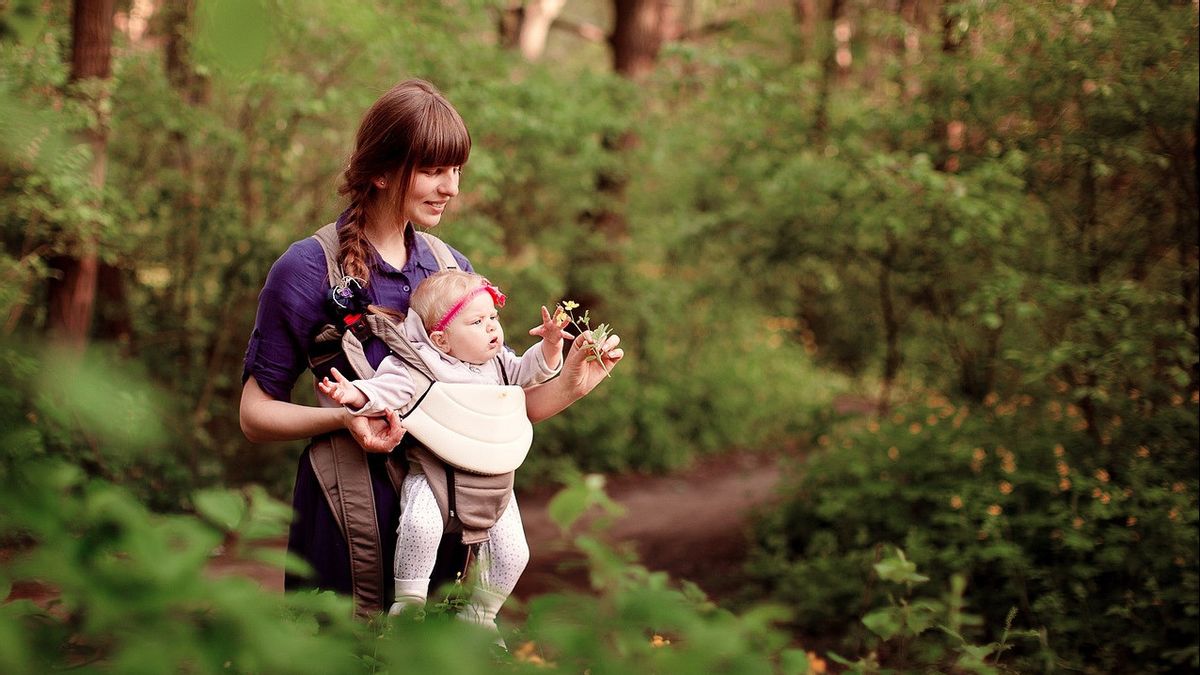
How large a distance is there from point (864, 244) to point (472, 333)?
16.7ft

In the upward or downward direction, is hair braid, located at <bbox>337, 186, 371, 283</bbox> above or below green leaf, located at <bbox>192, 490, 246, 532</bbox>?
above

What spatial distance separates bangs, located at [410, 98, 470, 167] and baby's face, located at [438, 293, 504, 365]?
1.14ft

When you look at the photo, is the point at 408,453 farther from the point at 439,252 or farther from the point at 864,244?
the point at 864,244

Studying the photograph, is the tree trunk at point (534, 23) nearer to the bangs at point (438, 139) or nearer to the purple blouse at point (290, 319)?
the bangs at point (438, 139)

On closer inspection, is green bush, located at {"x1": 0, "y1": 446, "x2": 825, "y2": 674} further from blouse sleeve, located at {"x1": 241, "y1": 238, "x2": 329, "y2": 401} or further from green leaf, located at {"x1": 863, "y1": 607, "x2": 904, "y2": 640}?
green leaf, located at {"x1": 863, "y1": 607, "x2": 904, "y2": 640}

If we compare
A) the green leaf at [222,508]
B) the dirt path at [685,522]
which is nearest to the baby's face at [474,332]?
the green leaf at [222,508]

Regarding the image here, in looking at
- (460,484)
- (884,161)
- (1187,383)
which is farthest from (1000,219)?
(460,484)

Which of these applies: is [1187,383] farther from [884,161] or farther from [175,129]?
[175,129]

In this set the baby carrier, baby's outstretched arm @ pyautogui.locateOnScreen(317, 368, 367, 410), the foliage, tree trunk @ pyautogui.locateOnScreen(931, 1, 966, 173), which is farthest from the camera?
tree trunk @ pyautogui.locateOnScreen(931, 1, 966, 173)

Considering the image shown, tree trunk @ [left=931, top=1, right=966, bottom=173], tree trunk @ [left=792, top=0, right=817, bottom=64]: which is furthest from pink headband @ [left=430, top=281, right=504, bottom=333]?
tree trunk @ [left=792, top=0, right=817, bottom=64]

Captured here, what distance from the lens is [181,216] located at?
293 inches

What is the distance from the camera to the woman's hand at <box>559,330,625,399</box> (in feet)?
8.15

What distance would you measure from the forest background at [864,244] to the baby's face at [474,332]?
59 cm

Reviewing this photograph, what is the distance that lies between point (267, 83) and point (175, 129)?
86 centimetres
